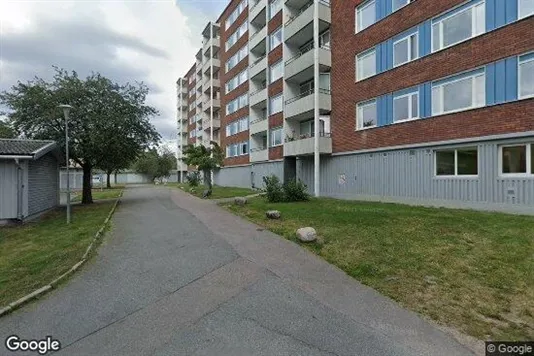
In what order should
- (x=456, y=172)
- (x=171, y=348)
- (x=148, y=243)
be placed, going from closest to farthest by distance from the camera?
(x=171, y=348), (x=148, y=243), (x=456, y=172)

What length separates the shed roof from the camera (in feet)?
47.9

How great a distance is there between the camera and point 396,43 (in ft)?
59.2

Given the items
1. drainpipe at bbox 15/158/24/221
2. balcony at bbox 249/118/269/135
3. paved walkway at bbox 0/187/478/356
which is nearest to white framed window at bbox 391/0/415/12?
balcony at bbox 249/118/269/135

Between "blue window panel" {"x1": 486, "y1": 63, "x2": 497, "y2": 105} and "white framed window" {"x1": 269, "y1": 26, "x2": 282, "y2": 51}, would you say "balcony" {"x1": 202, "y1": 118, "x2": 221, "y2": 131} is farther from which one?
"blue window panel" {"x1": 486, "y1": 63, "x2": 497, "y2": 105}

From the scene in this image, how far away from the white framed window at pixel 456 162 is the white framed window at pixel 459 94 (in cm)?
182

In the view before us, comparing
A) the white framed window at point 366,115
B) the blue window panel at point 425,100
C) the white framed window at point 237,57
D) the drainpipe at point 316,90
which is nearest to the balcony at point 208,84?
the white framed window at point 237,57

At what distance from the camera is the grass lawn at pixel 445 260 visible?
5148mm

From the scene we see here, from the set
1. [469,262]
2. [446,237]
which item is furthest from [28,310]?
[446,237]

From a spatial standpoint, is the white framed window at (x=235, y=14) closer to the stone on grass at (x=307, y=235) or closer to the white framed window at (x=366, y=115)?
the white framed window at (x=366, y=115)

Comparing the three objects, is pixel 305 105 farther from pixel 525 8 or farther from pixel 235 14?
pixel 235 14

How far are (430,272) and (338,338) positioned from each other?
3.44 m

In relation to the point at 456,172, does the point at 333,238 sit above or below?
below

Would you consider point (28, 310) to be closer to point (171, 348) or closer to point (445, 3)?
point (171, 348)

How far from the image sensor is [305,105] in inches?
924
